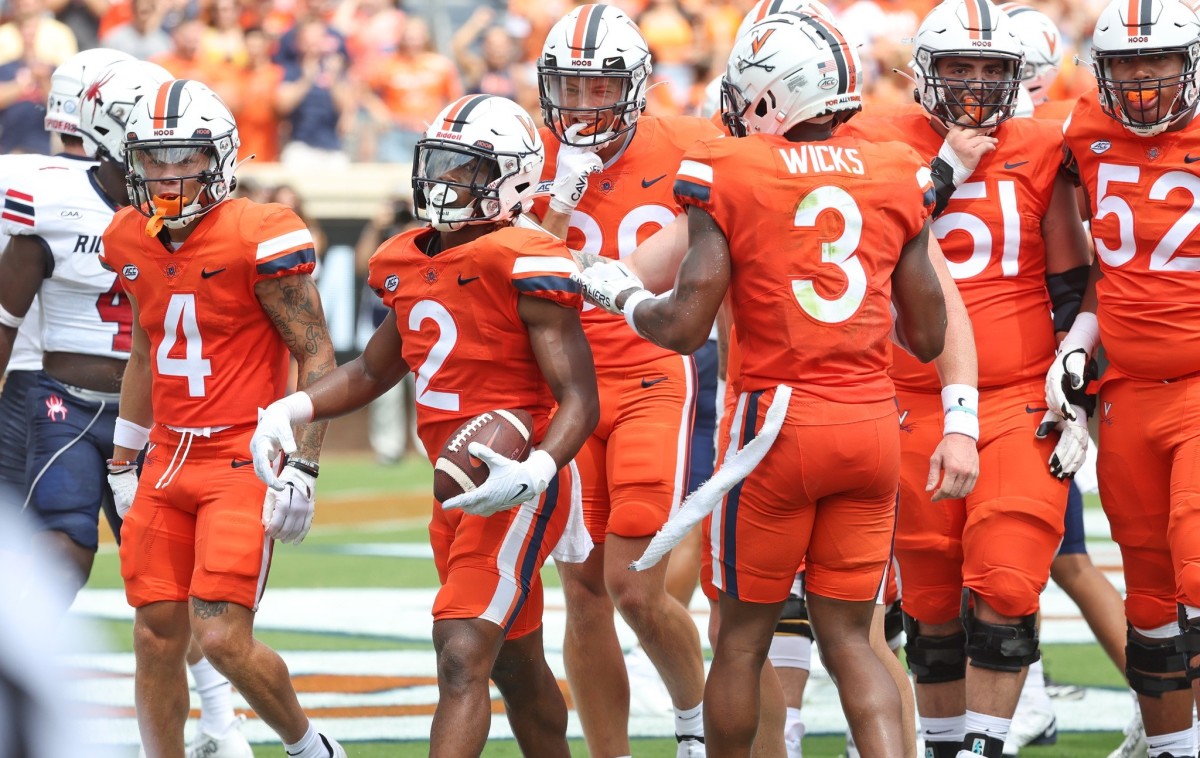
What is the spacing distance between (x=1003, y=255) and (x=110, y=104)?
2.92m

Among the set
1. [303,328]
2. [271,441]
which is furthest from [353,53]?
[271,441]

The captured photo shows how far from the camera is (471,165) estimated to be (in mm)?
4457

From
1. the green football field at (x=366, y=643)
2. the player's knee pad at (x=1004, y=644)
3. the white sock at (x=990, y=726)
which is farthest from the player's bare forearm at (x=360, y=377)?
the white sock at (x=990, y=726)

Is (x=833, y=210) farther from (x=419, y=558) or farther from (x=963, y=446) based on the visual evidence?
(x=419, y=558)

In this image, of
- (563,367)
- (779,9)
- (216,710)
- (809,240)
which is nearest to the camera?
(809,240)

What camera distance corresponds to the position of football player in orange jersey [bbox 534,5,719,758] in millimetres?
5086

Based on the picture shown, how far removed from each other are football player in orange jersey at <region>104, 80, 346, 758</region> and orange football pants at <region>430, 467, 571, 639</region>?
0.51m

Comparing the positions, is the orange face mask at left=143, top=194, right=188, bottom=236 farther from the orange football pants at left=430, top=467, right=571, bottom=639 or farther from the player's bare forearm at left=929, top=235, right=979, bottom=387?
the player's bare forearm at left=929, top=235, right=979, bottom=387

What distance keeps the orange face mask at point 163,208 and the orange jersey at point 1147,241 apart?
8.54 feet

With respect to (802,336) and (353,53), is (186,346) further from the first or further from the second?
(353,53)

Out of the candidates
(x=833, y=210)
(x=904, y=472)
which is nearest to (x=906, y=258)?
(x=833, y=210)

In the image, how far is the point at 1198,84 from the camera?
472 centimetres

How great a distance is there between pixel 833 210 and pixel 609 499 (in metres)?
1.49

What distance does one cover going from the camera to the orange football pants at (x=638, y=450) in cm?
507
